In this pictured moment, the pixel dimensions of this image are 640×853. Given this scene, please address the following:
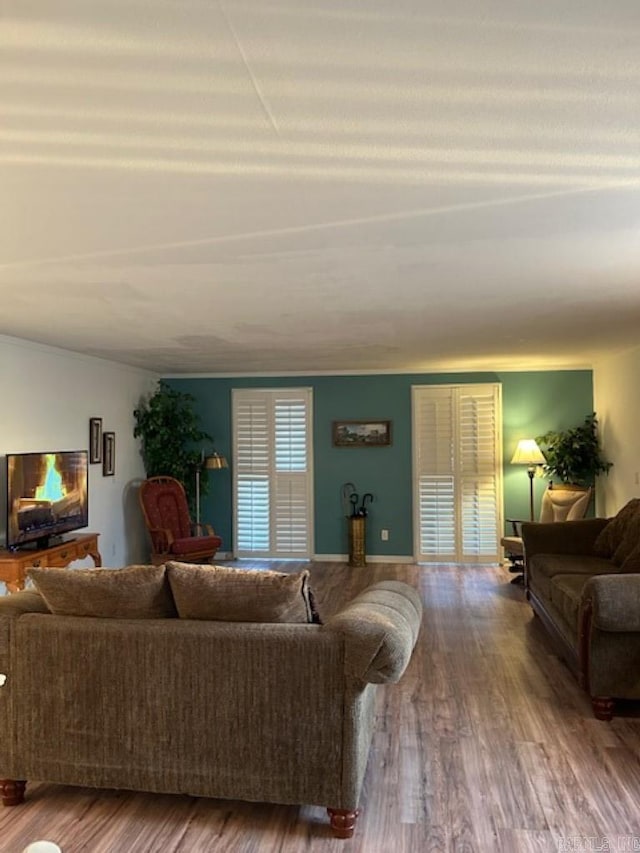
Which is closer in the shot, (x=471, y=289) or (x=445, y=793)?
(x=445, y=793)

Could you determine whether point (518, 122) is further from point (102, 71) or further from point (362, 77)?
point (102, 71)

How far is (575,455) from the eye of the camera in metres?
6.96

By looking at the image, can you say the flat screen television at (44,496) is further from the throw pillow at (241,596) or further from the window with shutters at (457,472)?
the window with shutters at (457,472)

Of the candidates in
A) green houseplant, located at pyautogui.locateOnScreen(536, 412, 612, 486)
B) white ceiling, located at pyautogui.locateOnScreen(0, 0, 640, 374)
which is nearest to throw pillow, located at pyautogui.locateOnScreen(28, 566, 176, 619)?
white ceiling, located at pyautogui.locateOnScreen(0, 0, 640, 374)

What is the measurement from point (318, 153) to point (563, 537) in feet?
14.4

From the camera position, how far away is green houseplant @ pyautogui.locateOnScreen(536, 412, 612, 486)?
22.8 ft

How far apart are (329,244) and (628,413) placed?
4.72 meters

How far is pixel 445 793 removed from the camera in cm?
263

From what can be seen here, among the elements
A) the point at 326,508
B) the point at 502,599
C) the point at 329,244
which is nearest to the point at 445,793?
the point at 329,244

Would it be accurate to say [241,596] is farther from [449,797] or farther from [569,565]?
[569,565]

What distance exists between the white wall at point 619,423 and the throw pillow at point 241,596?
4.60m

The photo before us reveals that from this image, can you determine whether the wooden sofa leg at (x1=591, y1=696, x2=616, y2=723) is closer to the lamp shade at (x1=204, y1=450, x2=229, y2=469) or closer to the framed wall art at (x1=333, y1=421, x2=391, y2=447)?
the framed wall art at (x1=333, y1=421, x2=391, y2=447)

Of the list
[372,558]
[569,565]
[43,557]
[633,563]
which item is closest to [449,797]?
Result: [633,563]

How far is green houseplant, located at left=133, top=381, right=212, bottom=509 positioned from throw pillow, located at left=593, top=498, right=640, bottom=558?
453 centimetres
